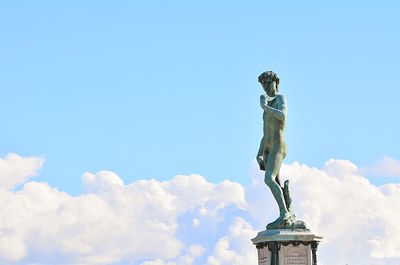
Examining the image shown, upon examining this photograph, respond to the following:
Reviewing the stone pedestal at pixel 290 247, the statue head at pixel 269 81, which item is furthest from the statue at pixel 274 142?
the stone pedestal at pixel 290 247

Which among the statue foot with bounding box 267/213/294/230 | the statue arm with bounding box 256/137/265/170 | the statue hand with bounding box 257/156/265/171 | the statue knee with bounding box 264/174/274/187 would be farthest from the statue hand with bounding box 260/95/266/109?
the statue foot with bounding box 267/213/294/230

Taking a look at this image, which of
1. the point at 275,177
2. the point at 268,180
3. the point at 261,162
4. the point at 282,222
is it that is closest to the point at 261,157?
the point at 261,162

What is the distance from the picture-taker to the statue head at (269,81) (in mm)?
27594

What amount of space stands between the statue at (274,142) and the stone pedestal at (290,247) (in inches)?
21.9

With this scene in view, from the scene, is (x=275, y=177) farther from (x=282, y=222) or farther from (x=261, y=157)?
(x=282, y=222)

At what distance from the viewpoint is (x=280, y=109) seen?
27250mm

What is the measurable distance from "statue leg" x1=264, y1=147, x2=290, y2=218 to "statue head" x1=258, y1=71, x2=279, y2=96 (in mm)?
1893

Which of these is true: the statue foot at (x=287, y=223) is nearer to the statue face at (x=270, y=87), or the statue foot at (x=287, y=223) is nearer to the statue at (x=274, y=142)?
the statue at (x=274, y=142)

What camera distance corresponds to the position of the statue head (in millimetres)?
27594

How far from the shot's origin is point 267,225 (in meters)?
26.9

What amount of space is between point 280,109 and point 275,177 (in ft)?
6.88

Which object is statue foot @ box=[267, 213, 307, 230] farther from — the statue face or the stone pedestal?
the statue face

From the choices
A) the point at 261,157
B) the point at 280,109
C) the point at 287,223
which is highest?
the point at 280,109

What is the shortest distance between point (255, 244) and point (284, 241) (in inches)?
50.3
